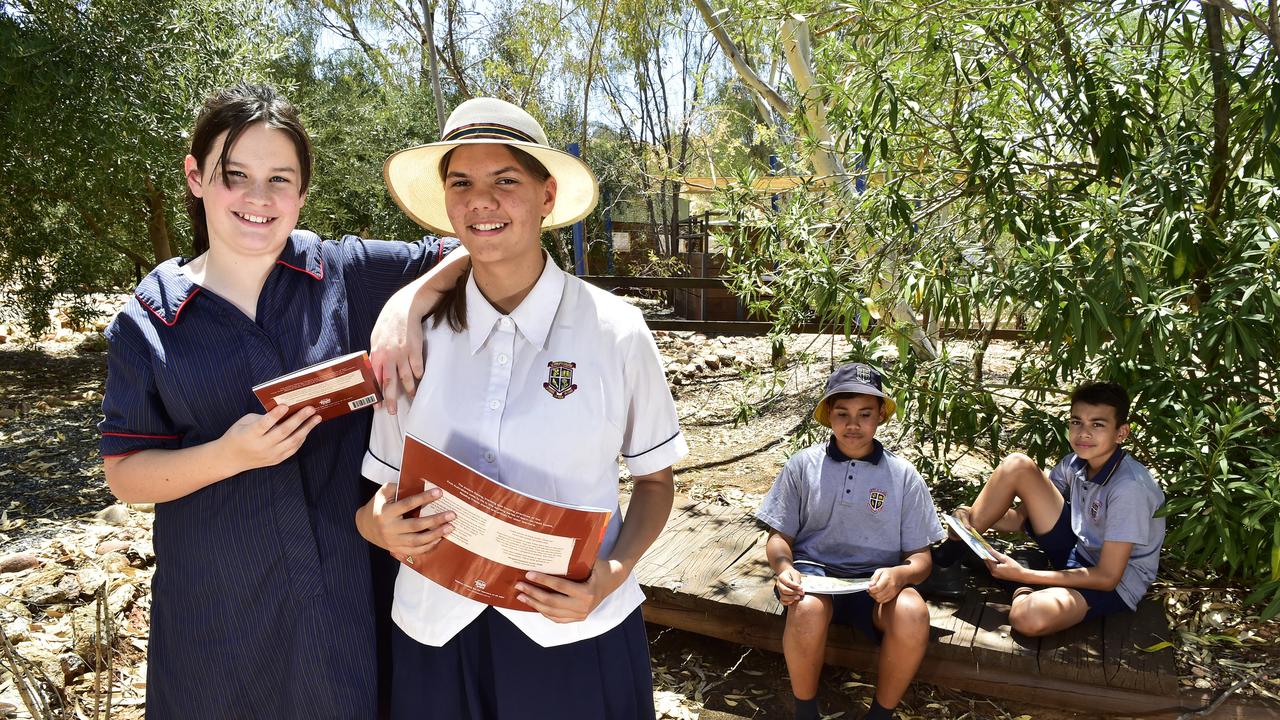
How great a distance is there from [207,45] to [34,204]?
3520 millimetres

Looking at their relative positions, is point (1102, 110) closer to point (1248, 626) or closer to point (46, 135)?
point (1248, 626)

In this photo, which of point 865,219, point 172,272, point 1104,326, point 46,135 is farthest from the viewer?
point 46,135

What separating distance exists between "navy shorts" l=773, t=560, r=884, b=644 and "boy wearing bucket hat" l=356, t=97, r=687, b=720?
5.85 ft

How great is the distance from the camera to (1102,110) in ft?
12.2

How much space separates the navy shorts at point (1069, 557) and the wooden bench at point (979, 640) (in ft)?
0.22

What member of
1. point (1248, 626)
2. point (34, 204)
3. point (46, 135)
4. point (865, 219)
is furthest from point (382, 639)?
point (34, 204)

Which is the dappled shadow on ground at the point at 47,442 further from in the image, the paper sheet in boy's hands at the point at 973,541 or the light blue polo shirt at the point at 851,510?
the paper sheet in boy's hands at the point at 973,541

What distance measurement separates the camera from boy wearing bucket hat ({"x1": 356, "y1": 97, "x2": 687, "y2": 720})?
1.66 meters

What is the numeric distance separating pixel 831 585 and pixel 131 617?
3.21 metres

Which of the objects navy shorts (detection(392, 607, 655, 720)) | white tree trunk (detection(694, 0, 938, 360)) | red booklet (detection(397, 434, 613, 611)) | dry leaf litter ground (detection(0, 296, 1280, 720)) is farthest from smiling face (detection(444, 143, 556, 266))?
white tree trunk (detection(694, 0, 938, 360))

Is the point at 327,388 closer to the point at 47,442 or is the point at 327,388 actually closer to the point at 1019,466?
the point at 1019,466

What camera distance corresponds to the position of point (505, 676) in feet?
5.54

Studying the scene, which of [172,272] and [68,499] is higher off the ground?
[172,272]

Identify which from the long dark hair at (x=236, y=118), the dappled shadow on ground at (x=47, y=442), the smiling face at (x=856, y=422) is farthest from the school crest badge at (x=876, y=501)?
the dappled shadow on ground at (x=47, y=442)
